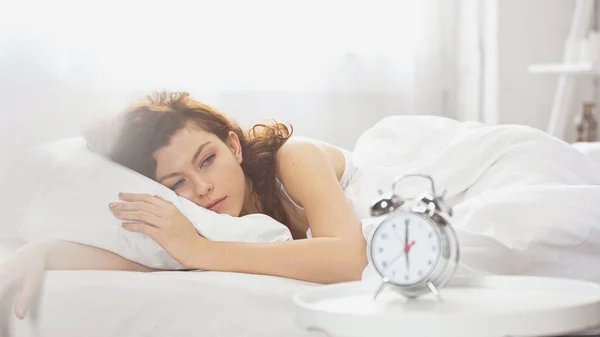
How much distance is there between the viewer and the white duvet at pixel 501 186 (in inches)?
47.2

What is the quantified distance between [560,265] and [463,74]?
1738 millimetres

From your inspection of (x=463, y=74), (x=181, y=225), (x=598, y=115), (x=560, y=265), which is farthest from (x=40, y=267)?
(x=598, y=115)

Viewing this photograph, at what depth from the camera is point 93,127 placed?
1.51 metres

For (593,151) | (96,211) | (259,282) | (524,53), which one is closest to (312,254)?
(259,282)

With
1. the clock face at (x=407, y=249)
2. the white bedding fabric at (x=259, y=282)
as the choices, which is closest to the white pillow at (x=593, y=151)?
the white bedding fabric at (x=259, y=282)

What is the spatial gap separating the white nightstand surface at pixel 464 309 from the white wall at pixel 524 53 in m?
1.91

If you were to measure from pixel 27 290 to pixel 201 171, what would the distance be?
1.24 feet

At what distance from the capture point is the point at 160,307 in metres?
1.22

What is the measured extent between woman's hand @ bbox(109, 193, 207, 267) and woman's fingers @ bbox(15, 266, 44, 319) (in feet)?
0.52

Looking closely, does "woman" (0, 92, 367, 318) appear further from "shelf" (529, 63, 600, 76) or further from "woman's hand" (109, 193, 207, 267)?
"shelf" (529, 63, 600, 76)

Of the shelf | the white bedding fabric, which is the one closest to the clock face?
the white bedding fabric

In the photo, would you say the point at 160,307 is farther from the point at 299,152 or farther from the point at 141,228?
the point at 299,152

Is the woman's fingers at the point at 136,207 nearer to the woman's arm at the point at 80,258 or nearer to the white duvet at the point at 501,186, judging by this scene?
the woman's arm at the point at 80,258

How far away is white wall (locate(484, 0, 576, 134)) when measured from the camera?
286 cm
